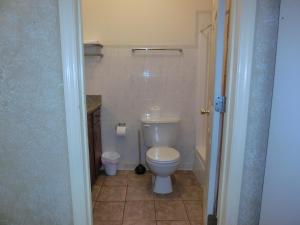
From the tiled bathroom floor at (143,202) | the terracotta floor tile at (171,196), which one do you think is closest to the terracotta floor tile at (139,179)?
the tiled bathroom floor at (143,202)

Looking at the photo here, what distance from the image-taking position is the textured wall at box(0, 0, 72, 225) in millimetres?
1045

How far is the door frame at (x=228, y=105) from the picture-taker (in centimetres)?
104

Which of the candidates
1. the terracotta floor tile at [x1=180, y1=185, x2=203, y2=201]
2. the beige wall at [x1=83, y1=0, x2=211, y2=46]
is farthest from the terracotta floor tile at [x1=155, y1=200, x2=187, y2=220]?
the beige wall at [x1=83, y1=0, x2=211, y2=46]

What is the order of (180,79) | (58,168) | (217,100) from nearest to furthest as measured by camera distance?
(58,168), (217,100), (180,79)

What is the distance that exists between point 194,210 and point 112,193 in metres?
0.89

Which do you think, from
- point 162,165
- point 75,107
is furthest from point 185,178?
point 75,107

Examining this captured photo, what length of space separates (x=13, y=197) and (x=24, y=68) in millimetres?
714

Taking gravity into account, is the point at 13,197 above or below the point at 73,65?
below

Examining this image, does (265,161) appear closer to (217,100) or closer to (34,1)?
(217,100)

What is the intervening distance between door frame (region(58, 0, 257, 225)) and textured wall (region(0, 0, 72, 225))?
5 centimetres

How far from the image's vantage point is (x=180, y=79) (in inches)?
110

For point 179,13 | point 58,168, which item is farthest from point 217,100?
point 179,13

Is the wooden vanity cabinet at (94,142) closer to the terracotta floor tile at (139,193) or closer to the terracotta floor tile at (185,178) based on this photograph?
the terracotta floor tile at (139,193)

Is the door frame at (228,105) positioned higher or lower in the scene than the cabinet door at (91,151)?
higher
